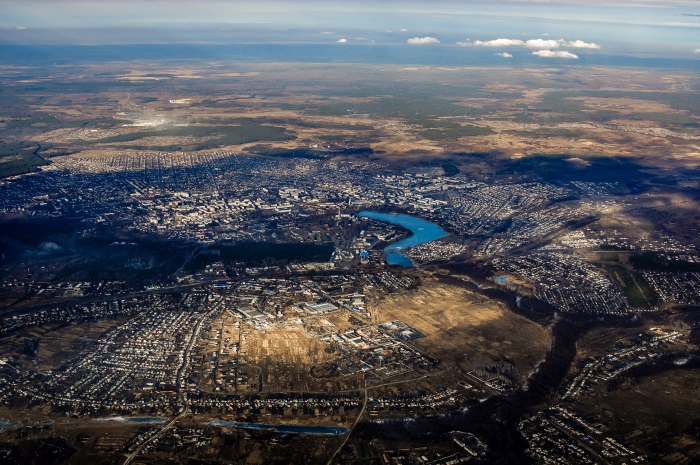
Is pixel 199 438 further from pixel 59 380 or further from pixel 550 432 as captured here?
pixel 550 432

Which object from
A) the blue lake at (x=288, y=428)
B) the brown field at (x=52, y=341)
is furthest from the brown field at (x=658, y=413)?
the brown field at (x=52, y=341)

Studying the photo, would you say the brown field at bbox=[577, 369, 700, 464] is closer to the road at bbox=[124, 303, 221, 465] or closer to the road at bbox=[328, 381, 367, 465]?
the road at bbox=[328, 381, 367, 465]

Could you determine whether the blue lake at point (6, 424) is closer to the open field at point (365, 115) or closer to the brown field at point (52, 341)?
the brown field at point (52, 341)

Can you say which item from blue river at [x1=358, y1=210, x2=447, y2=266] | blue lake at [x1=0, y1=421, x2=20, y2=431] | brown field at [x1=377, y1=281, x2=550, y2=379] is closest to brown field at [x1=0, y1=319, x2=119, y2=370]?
blue lake at [x1=0, y1=421, x2=20, y2=431]

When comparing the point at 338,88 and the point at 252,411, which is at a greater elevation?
the point at 338,88

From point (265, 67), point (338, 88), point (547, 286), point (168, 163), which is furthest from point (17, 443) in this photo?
point (265, 67)

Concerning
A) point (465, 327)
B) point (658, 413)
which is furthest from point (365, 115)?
point (658, 413)
